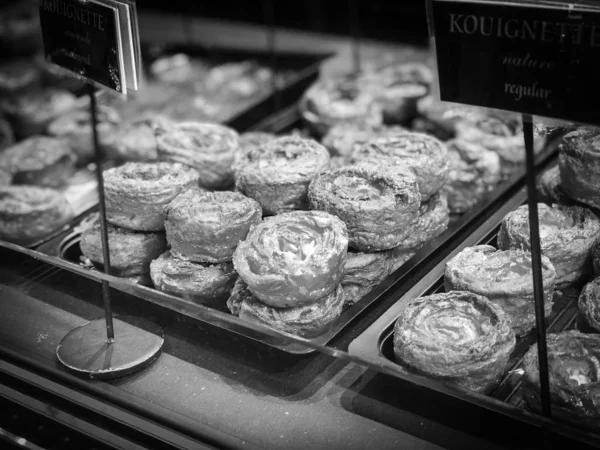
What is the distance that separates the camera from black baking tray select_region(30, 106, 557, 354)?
2.14m

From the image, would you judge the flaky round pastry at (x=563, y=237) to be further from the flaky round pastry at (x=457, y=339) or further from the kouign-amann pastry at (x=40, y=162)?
the kouign-amann pastry at (x=40, y=162)

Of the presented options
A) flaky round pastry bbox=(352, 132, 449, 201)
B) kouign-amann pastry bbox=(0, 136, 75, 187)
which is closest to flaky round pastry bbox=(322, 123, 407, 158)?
flaky round pastry bbox=(352, 132, 449, 201)

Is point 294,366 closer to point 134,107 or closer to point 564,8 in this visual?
point 564,8

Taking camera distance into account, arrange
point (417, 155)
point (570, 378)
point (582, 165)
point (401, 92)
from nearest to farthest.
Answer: point (570, 378)
point (582, 165)
point (417, 155)
point (401, 92)

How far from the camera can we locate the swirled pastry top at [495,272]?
6.91 feet

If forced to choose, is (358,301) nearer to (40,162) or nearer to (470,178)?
(470,178)

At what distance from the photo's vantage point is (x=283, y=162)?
2.65 m

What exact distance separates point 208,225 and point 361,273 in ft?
1.69

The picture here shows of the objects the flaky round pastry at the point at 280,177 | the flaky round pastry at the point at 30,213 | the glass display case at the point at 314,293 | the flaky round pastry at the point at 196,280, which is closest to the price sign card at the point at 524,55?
the glass display case at the point at 314,293

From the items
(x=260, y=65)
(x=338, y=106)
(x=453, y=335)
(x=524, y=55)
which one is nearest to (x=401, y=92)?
(x=338, y=106)

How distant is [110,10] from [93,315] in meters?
1.06

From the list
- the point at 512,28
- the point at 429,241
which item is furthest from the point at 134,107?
the point at 512,28

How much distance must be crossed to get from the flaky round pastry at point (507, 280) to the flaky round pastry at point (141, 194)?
0.98 metres

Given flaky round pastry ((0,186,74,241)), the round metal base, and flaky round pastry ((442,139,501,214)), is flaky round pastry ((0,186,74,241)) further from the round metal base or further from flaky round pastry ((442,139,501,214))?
flaky round pastry ((442,139,501,214))
